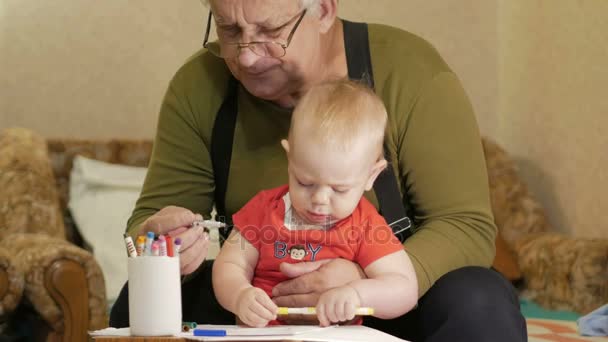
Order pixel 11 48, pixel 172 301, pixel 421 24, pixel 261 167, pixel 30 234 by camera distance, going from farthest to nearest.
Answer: pixel 421 24 < pixel 11 48 < pixel 30 234 < pixel 261 167 < pixel 172 301

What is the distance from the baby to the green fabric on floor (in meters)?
1.53

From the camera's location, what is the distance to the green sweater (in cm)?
177

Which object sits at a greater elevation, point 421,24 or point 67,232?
point 421,24

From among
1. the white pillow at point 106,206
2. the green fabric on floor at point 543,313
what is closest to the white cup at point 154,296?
the green fabric on floor at point 543,313

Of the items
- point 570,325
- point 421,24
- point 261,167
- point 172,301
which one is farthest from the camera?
point 421,24

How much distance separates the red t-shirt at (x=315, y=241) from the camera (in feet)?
5.16

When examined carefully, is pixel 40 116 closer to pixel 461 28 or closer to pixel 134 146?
pixel 134 146

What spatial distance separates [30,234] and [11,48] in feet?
3.61

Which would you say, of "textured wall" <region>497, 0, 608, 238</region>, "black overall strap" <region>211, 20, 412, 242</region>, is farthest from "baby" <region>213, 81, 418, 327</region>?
"textured wall" <region>497, 0, 608, 238</region>

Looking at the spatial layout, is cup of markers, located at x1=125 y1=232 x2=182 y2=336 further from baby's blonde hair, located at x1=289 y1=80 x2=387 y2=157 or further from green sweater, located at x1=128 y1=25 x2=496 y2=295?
green sweater, located at x1=128 y1=25 x2=496 y2=295

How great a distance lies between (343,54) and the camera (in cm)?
191

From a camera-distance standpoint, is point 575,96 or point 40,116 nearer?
point 575,96

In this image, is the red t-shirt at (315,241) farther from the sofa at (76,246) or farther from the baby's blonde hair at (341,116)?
the sofa at (76,246)

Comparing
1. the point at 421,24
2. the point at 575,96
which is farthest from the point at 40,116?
the point at 575,96
